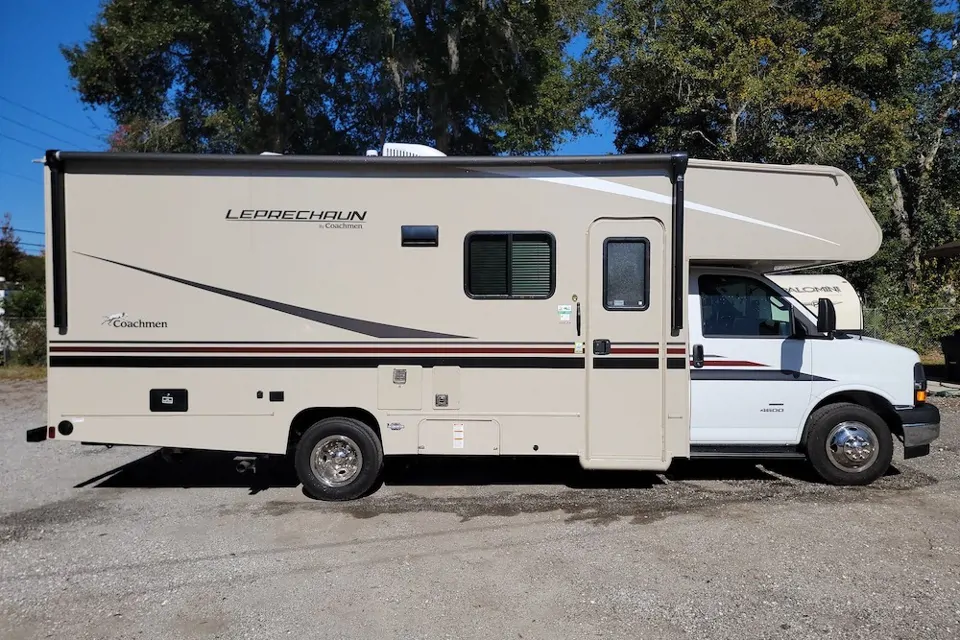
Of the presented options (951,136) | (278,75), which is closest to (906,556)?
(278,75)

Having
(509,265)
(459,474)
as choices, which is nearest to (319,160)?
(509,265)

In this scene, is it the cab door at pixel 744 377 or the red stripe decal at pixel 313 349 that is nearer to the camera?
the red stripe decal at pixel 313 349

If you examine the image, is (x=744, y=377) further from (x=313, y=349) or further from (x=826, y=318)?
(x=313, y=349)

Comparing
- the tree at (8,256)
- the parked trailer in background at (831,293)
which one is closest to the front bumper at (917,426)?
the parked trailer in background at (831,293)

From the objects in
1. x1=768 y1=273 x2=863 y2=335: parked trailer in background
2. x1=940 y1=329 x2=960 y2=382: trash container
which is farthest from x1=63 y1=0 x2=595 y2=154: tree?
x1=940 y1=329 x2=960 y2=382: trash container

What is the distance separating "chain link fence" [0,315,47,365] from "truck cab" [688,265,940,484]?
16422 millimetres

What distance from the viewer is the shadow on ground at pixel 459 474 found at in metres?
6.50

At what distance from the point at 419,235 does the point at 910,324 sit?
12.7 meters

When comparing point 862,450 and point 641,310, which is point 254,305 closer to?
point 641,310

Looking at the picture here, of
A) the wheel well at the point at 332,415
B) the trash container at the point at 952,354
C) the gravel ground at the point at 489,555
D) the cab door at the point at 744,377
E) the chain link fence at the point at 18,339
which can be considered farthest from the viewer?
the chain link fence at the point at 18,339

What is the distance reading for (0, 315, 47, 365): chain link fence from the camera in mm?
16547

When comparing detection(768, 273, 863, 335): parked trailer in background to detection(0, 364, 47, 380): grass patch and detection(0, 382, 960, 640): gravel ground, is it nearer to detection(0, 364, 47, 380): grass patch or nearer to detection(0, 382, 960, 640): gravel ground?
detection(0, 382, 960, 640): gravel ground

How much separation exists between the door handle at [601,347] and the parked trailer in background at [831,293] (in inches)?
263

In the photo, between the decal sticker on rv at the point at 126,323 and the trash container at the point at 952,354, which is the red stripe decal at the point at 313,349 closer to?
the decal sticker on rv at the point at 126,323
